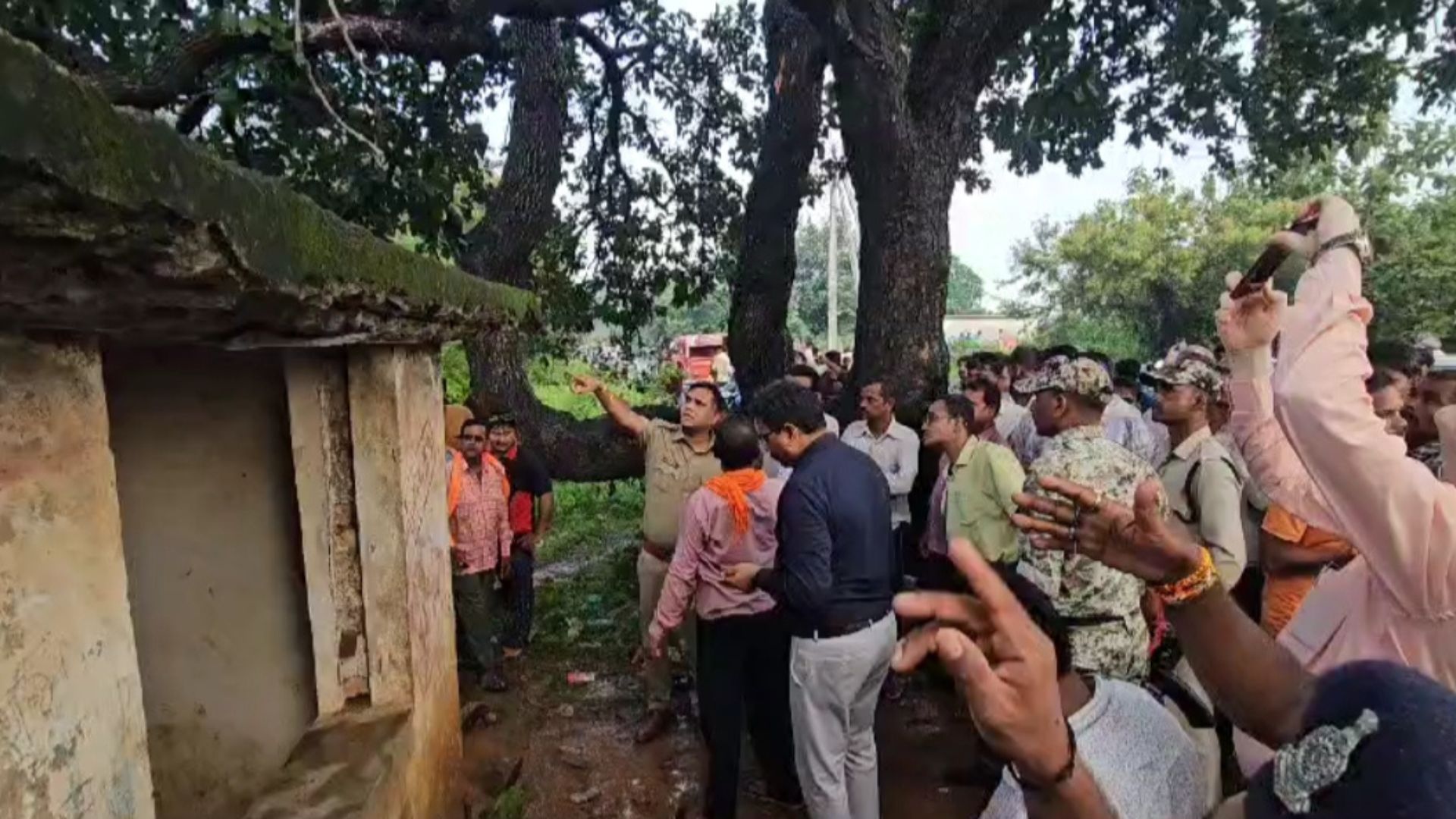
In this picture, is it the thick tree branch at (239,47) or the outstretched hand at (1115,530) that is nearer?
the outstretched hand at (1115,530)

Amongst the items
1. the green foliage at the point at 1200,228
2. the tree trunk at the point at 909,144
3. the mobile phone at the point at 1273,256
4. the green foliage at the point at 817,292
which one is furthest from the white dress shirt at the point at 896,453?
the green foliage at the point at 817,292

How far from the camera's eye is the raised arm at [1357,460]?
157 cm

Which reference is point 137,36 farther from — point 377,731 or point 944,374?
point 944,374

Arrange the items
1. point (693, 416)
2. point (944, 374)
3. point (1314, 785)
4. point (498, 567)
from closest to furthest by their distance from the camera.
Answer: point (1314, 785)
point (693, 416)
point (498, 567)
point (944, 374)

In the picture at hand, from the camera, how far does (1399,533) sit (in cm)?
160

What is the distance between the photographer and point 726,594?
4.06 metres

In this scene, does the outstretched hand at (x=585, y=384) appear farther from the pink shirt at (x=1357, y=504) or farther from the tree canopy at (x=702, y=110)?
the pink shirt at (x=1357, y=504)

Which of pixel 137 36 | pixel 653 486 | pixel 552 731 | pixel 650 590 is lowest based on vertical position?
pixel 552 731

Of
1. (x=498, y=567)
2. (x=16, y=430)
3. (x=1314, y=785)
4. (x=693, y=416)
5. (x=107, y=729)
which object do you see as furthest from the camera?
(x=498, y=567)

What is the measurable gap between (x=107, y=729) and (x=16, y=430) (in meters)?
0.64

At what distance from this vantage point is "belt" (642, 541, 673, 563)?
17.0 ft

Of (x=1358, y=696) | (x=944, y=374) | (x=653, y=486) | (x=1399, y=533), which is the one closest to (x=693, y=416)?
(x=653, y=486)

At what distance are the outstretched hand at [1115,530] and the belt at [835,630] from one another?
167cm

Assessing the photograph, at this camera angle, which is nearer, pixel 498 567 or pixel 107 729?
pixel 107 729
